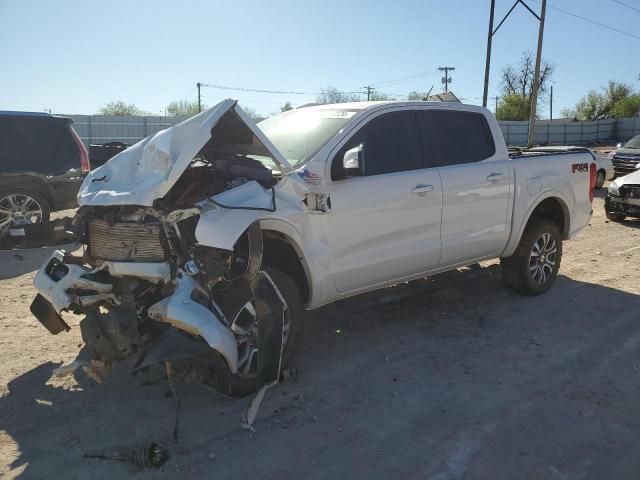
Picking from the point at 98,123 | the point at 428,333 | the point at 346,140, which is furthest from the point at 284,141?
the point at 98,123

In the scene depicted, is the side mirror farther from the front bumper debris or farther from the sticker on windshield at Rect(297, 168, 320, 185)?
the front bumper debris

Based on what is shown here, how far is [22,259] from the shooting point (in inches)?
310

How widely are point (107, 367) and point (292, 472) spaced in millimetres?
1451

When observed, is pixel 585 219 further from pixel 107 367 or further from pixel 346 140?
pixel 107 367

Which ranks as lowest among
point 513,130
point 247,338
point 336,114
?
point 247,338

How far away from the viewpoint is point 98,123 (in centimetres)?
2227

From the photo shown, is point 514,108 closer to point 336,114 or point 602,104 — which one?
point 602,104

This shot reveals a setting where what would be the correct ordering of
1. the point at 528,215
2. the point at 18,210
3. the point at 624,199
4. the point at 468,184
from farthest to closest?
the point at 624,199 → the point at 18,210 → the point at 528,215 → the point at 468,184

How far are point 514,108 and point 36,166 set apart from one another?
6590 cm

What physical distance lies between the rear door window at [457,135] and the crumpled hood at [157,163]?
170 centimetres

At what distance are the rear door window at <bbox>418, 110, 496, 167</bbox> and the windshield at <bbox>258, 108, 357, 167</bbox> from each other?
886mm

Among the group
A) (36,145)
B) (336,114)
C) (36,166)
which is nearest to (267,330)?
(336,114)

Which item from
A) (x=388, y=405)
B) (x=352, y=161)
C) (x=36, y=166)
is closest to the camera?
(x=388, y=405)

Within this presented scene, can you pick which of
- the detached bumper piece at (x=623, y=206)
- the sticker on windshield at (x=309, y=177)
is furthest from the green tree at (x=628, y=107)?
the sticker on windshield at (x=309, y=177)
